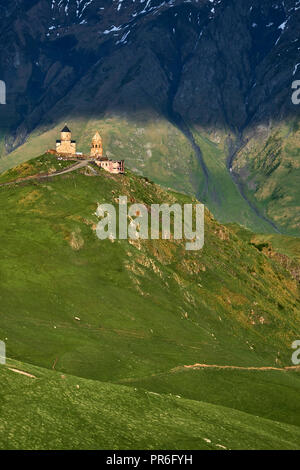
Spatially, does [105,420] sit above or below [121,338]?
above

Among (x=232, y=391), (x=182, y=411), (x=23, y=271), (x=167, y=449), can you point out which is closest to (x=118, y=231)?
(x=23, y=271)

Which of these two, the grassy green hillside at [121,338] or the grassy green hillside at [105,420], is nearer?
the grassy green hillside at [105,420]

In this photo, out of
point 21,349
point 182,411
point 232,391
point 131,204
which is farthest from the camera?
point 131,204

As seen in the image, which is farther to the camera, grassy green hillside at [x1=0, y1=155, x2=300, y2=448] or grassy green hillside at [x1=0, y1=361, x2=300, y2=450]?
grassy green hillside at [x1=0, y1=155, x2=300, y2=448]

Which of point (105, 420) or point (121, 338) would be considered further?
point (121, 338)

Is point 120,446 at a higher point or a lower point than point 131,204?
lower

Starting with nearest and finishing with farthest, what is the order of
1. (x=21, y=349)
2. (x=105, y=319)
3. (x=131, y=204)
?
1. (x=21, y=349)
2. (x=105, y=319)
3. (x=131, y=204)

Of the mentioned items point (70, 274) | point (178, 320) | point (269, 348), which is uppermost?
point (70, 274)

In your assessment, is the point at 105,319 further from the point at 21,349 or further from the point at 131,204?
the point at 131,204
